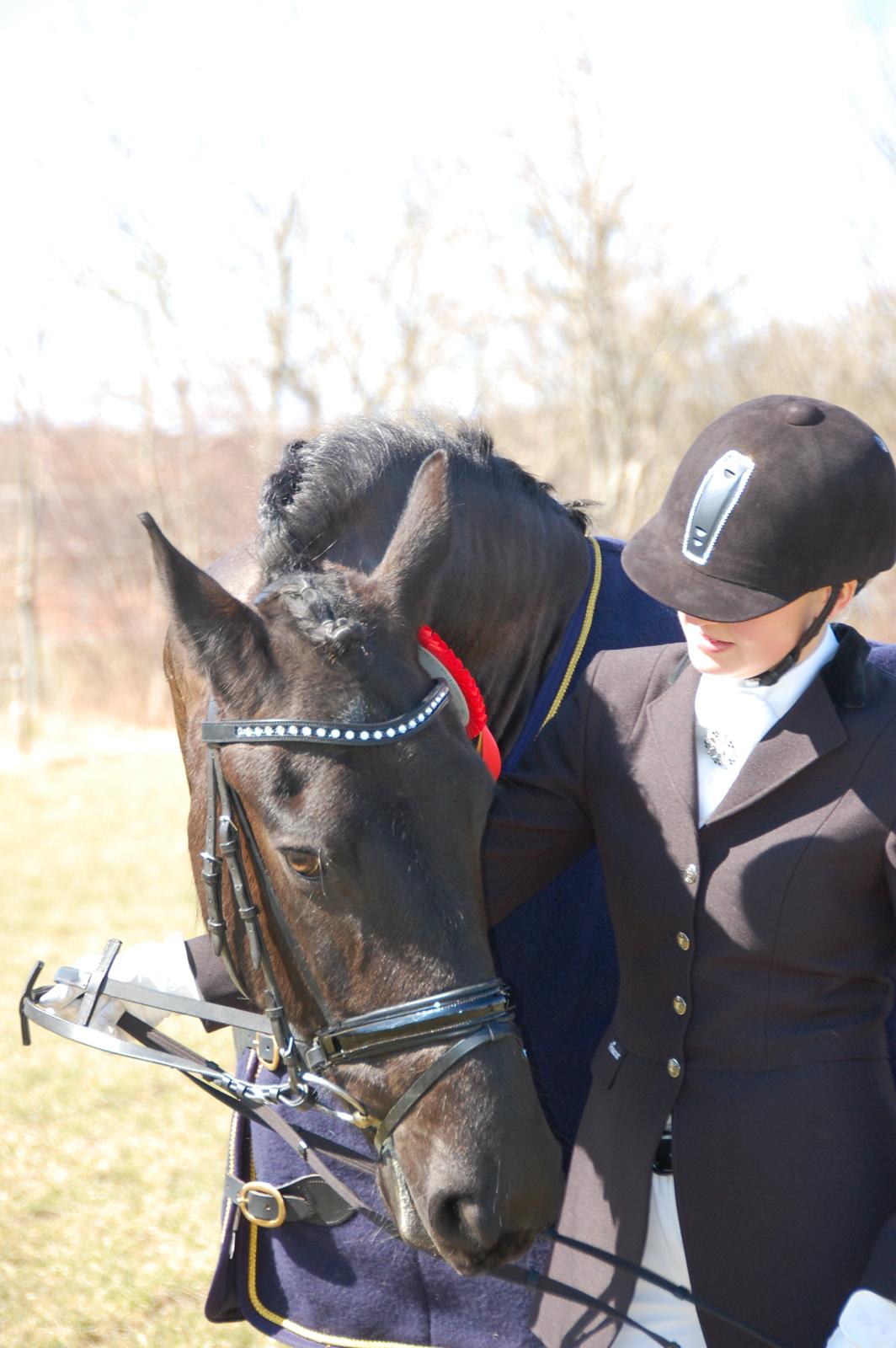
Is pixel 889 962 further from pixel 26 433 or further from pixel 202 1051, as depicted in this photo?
pixel 26 433

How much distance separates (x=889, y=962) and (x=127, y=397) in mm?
13651

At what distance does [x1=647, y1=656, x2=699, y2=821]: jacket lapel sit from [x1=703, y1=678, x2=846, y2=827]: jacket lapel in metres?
0.07

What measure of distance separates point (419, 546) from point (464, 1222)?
107cm

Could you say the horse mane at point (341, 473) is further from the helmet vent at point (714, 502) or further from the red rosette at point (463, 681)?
the helmet vent at point (714, 502)

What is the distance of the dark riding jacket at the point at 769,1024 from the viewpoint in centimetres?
172

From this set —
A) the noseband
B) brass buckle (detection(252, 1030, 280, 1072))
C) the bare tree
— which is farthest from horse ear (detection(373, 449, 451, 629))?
the bare tree

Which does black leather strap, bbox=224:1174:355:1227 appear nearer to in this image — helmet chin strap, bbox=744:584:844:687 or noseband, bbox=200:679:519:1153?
noseband, bbox=200:679:519:1153

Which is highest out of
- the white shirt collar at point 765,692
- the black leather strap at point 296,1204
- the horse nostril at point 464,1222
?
the white shirt collar at point 765,692

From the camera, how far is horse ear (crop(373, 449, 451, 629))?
6.56 feet

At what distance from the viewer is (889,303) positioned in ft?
27.5

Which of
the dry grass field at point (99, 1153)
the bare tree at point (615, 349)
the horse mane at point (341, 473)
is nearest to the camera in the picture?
the horse mane at point (341, 473)

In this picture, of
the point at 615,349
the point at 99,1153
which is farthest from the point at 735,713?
the point at 615,349

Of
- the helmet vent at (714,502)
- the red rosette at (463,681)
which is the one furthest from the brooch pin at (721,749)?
the red rosette at (463,681)

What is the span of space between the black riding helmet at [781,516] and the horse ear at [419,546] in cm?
43
